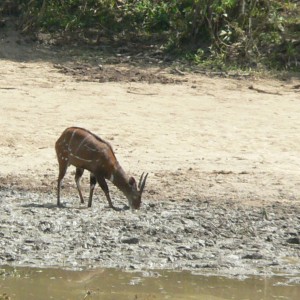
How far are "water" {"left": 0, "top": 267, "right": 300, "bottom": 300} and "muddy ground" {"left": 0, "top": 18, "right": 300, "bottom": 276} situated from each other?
0.19m

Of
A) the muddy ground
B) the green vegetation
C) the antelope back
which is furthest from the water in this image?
the green vegetation

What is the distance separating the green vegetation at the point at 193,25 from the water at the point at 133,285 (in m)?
8.79

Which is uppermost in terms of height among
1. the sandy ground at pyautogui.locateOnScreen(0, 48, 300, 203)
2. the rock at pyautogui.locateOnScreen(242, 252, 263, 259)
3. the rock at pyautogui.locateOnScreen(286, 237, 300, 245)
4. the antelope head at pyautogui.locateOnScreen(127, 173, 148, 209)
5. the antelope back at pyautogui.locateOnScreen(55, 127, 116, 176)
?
the antelope back at pyautogui.locateOnScreen(55, 127, 116, 176)

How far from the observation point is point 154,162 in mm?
12461

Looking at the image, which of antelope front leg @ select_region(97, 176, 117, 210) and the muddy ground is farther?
antelope front leg @ select_region(97, 176, 117, 210)

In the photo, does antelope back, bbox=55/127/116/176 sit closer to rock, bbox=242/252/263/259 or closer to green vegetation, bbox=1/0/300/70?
rock, bbox=242/252/263/259

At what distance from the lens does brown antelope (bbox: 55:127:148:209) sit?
10672mm

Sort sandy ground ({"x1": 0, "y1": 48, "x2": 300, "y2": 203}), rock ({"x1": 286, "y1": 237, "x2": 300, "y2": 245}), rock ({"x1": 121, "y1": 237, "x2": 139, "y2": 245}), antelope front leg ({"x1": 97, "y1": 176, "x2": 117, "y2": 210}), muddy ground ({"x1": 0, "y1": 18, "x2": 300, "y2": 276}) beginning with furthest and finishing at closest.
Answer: sandy ground ({"x1": 0, "y1": 48, "x2": 300, "y2": 203}) → antelope front leg ({"x1": 97, "y1": 176, "x2": 117, "y2": 210}) → rock ({"x1": 286, "y1": 237, "x2": 300, "y2": 245}) → rock ({"x1": 121, "y1": 237, "x2": 139, "y2": 245}) → muddy ground ({"x1": 0, "y1": 18, "x2": 300, "y2": 276})

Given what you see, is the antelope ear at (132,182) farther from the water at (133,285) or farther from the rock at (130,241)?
the water at (133,285)

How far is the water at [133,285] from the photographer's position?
829 centimetres

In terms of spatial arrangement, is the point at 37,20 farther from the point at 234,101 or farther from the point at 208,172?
the point at 208,172

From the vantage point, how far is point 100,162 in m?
10.7

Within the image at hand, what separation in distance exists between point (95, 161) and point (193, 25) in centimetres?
779

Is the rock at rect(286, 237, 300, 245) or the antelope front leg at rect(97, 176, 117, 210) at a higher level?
the rock at rect(286, 237, 300, 245)
